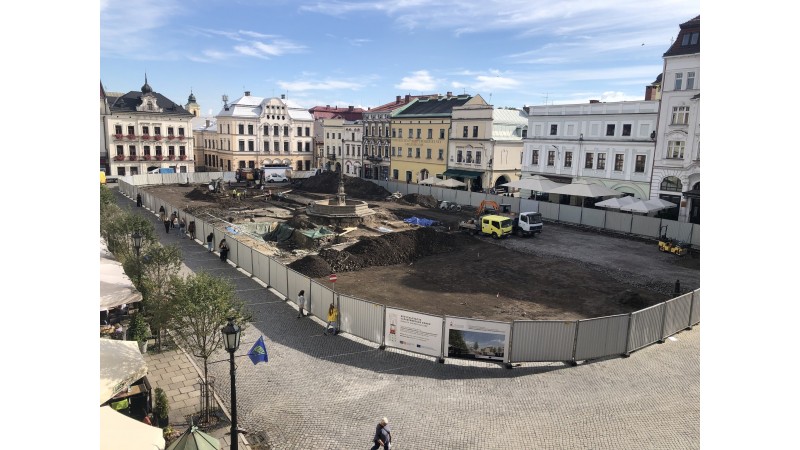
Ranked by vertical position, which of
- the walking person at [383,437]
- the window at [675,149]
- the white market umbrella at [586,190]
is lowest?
the walking person at [383,437]

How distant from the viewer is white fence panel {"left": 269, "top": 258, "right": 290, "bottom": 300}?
2081cm

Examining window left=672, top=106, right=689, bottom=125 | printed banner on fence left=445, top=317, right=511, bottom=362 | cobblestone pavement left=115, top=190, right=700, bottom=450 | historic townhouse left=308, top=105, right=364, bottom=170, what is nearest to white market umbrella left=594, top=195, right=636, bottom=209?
window left=672, top=106, right=689, bottom=125

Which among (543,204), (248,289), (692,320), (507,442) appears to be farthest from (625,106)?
(507,442)

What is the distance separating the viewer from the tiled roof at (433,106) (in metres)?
59.8

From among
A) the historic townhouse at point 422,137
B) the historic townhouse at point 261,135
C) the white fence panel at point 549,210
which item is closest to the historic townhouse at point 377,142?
the historic townhouse at point 422,137

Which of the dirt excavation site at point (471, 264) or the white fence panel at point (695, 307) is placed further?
the dirt excavation site at point (471, 264)

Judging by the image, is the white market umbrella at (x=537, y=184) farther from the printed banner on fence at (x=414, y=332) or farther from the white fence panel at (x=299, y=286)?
the printed banner on fence at (x=414, y=332)

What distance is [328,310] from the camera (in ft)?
58.7

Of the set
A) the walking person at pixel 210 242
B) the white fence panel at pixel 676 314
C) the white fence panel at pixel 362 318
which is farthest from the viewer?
the walking person at pixel 210 242

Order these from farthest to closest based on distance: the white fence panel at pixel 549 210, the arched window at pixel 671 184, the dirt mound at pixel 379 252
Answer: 1. the white fence panel at pixel 549 210
2. the arched window at pixel 671 184
3. the dirt mound at pixel 379 252

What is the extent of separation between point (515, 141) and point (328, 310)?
137 feet

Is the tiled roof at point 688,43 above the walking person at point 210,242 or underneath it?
above

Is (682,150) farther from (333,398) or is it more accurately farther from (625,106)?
(333,398)

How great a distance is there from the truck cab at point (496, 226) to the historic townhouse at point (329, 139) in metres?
39.1
